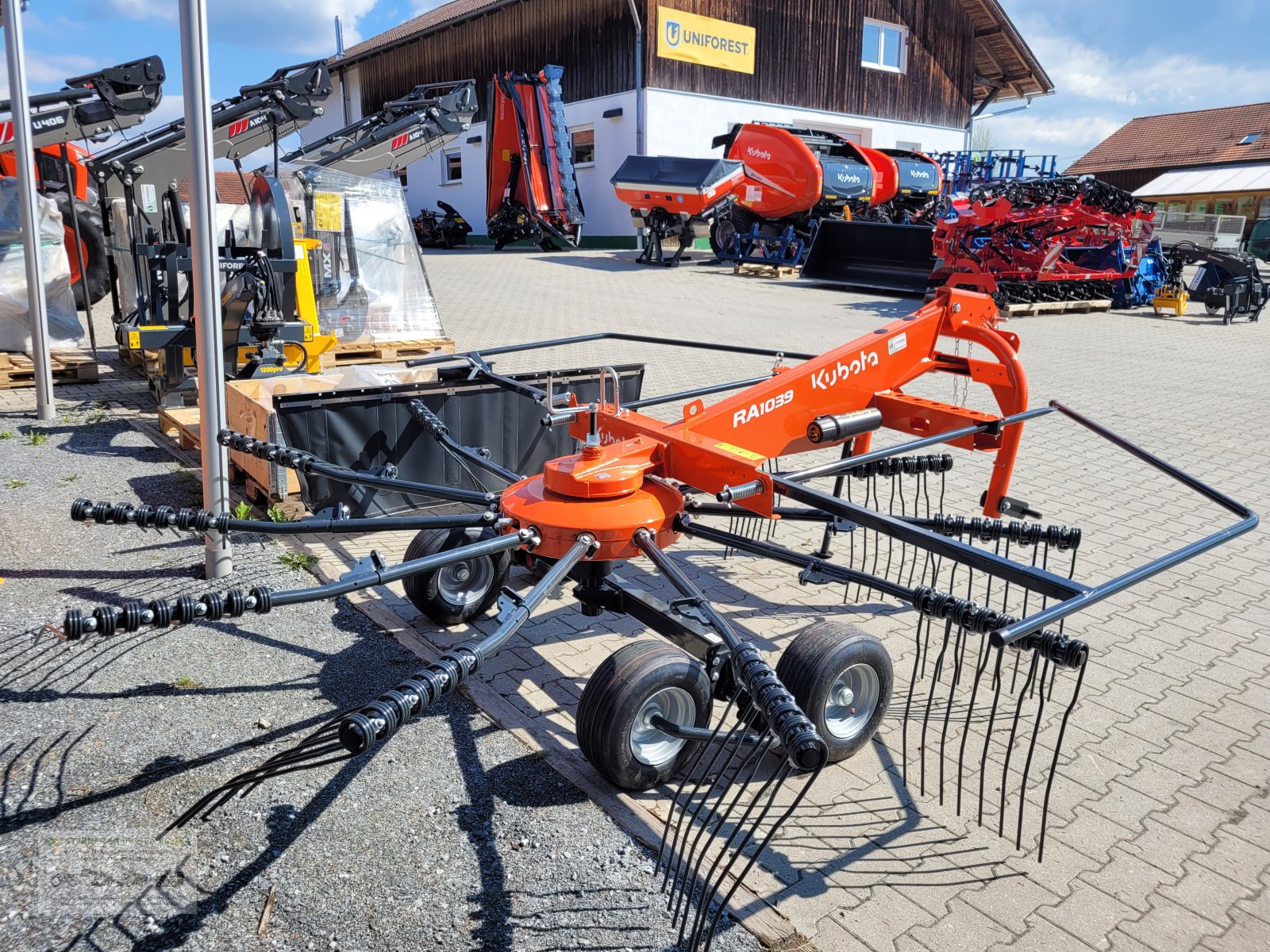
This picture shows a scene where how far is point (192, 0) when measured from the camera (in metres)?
4.35

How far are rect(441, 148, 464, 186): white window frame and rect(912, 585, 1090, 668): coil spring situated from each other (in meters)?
27.7

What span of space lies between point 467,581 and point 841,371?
1.96 meters

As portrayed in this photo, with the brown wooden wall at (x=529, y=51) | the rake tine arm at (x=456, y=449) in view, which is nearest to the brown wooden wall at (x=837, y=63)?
the brown wooden wall at (x=529, y=51)

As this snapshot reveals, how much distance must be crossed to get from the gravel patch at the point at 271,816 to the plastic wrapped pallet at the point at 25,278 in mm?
5403

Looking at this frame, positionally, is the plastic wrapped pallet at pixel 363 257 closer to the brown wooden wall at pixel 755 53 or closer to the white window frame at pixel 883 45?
the brown wooden wall at pixel 755 53

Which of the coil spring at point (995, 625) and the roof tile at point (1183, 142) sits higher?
the roof tile at point (1183, 142)

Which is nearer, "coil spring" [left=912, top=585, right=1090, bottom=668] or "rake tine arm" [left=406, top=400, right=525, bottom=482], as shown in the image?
"coil spring" [left=912, top=585, right=1090, bottom=668]

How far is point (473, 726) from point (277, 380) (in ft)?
13.2

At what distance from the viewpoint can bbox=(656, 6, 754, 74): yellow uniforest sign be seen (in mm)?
23078

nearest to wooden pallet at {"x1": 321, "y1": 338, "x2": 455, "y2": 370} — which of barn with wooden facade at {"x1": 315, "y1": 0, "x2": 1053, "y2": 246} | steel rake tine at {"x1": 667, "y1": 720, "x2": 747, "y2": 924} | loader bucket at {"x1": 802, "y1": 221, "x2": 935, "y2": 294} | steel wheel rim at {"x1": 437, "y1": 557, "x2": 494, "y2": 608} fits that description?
steel wheel rim at {"x1": 437, "y1": 557, "x2": 494, "y2": 608}

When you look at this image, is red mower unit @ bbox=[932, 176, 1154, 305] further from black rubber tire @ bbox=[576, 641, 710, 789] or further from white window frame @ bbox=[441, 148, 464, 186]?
white window frame @ bbox=[441, 148, 464, 186]

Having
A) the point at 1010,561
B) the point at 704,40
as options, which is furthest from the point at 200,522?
the point at 704,40

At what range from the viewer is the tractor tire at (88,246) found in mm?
10633


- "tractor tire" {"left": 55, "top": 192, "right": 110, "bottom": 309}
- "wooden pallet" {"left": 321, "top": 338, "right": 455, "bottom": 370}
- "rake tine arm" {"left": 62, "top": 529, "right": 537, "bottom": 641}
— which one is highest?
"tractor tire" {"left": 55, "top": 192, "right": 110, "bottom": 309}
